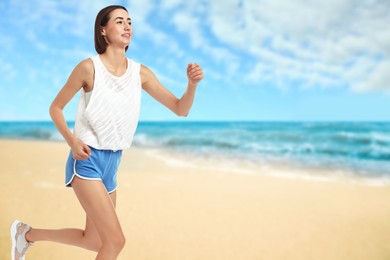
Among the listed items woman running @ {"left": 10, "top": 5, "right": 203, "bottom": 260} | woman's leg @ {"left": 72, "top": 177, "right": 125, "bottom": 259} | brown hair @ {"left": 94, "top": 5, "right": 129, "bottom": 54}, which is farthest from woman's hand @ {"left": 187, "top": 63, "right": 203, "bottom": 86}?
woman's leg @ {"left": 72, "top": 177, "right": 125, "bottom": 259}

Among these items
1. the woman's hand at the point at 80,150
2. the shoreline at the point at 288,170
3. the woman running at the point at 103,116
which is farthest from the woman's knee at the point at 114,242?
the shoreline at the point at 288,170

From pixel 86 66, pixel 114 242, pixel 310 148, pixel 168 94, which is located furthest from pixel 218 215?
pixel 310 148

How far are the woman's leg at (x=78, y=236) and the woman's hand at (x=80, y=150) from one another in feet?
1.42

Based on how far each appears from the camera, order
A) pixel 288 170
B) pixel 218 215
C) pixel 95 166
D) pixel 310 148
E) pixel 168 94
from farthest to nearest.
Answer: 1. pixel 310 148
2. pixel 288 170
3. pixel 218 215
4. pixel 168 94
5. pixel 95 166

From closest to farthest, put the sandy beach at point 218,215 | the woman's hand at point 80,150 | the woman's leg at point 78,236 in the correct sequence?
the woman's hand at point 80,150, the woman's leg at point 78,236, the sandy beach at point 218,215

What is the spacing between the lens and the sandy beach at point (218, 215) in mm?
4215

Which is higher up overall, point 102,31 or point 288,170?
point 288,170

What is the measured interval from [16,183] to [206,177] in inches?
125

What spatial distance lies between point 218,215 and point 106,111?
3.39m

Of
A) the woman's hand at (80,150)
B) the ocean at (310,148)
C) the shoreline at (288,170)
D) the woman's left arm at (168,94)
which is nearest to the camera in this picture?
the woman's hand at (80,150)

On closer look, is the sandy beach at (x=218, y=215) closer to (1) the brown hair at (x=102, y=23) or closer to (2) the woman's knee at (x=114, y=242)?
(2) the woman's knee at (x=114, y=242)

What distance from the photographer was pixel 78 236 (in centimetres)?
269

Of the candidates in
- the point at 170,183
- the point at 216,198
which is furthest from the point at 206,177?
the point at 216,198

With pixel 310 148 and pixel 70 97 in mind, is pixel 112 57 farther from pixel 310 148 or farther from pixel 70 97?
pixel 310 148
